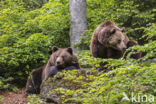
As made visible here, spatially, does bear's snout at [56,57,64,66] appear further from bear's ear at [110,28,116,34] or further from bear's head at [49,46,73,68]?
bear's ear at [110,28,116,34]

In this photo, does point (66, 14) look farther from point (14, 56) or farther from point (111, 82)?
point (111, 82)

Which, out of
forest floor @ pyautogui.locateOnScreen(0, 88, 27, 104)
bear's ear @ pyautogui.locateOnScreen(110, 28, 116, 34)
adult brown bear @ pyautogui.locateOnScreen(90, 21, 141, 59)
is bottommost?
forest floor @ pyautogui.locateOnScreen(0, 88, 27, 104)

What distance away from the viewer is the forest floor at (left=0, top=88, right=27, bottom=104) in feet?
20.4

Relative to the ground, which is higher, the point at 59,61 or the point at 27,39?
the point at 27,39

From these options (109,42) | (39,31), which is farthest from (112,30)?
(39,31)

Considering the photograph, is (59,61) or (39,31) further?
(39,31)

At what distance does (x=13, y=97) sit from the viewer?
6.73 metres

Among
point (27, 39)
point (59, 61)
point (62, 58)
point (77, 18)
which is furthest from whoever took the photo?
point (77, 18)

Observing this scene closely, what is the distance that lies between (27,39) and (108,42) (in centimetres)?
342

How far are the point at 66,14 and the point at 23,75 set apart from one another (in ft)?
12.1

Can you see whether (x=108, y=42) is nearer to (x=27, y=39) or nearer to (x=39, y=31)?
(x=27, y=39)

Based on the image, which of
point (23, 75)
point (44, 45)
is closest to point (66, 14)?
point (44, 45)

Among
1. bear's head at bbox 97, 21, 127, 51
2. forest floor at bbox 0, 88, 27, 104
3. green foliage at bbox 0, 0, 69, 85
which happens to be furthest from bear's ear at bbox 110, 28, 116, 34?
forest floor at bbox 0, 88, 27, 104

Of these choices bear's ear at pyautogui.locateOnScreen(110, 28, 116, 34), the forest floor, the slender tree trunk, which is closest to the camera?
bear's ear at pyautogui.locateOnScreen(110, 28, 116, 34)
